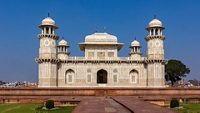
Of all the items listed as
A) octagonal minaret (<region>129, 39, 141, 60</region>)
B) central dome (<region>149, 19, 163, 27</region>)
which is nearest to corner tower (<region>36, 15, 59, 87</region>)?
central dome (<region>149, 19, 163, 27</region>)

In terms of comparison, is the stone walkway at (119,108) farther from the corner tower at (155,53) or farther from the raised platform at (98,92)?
the corner tower at (155,53)

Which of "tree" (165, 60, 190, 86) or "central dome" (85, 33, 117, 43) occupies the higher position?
"central dome" (85, 33, 117, 43)

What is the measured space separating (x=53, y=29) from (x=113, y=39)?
8.04 metres

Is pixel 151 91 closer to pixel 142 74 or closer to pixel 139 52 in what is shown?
pixel 142 74

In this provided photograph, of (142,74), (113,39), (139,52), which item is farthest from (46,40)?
(139,52)

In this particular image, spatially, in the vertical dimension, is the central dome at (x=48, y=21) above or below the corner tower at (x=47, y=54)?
above

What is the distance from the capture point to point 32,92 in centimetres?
3094

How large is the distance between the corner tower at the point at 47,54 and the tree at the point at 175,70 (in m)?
25.9

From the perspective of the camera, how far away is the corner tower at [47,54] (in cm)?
4116

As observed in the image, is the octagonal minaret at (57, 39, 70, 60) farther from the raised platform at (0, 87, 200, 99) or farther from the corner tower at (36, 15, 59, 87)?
the raised platform at (0, 87, 200, 99)

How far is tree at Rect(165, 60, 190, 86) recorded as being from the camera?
62188 mm

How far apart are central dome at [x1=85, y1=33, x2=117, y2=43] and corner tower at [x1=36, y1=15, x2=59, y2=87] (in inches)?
198

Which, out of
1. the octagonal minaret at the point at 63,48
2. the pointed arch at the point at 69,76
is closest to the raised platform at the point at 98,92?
the pointed arch at the point at 69,76

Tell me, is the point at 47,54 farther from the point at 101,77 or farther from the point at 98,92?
the point at 98,92
